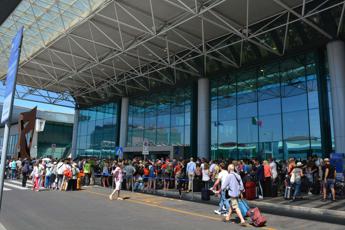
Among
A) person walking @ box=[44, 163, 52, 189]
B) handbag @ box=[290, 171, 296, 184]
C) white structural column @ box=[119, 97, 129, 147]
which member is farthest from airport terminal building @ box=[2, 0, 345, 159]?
person walking @ box=[44, 163, 52, 189]

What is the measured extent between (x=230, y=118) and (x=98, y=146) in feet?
64.9

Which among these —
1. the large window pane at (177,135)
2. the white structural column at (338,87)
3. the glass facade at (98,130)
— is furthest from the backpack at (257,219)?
the glass facade at (98,130)

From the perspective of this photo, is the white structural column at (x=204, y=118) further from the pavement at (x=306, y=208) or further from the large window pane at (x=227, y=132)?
the pavement at (x=306, y=208)

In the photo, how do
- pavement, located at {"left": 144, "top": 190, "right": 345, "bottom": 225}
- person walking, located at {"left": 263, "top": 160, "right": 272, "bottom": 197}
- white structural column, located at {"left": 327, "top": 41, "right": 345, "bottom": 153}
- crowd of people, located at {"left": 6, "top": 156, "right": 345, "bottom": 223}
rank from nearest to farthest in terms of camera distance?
pavement, located at {"left": 144, "top": 190, "right": 345, "bottom": 225} → crowd of people, located at {"left": 6, "top": 156, "right": 345, "bottom": 223} → person walking, located at {"left": 263, "top": 160, "right": 272, "bottom": 197} → white structural column, located at {"left": 327, "top": 41, "right": 345, "bottom": 153}

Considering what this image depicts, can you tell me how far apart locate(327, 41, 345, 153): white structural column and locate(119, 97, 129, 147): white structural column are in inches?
876

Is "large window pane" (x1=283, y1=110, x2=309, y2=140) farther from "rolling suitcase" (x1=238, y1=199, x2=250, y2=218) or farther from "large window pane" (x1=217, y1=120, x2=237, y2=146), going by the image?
"rolling suitcase" (x1=238, y1=199, x2=250, y2=218)

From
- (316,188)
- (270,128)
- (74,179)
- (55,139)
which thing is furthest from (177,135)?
(55,139)

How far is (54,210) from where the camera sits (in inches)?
437

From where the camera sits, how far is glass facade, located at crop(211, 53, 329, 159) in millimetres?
21250

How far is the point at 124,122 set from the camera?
36375mm

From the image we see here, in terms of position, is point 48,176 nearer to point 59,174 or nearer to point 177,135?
point 59,174

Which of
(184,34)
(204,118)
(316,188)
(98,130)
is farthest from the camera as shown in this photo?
(98,130)

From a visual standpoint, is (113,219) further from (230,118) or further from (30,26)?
(30,26)

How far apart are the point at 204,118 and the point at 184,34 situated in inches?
286
